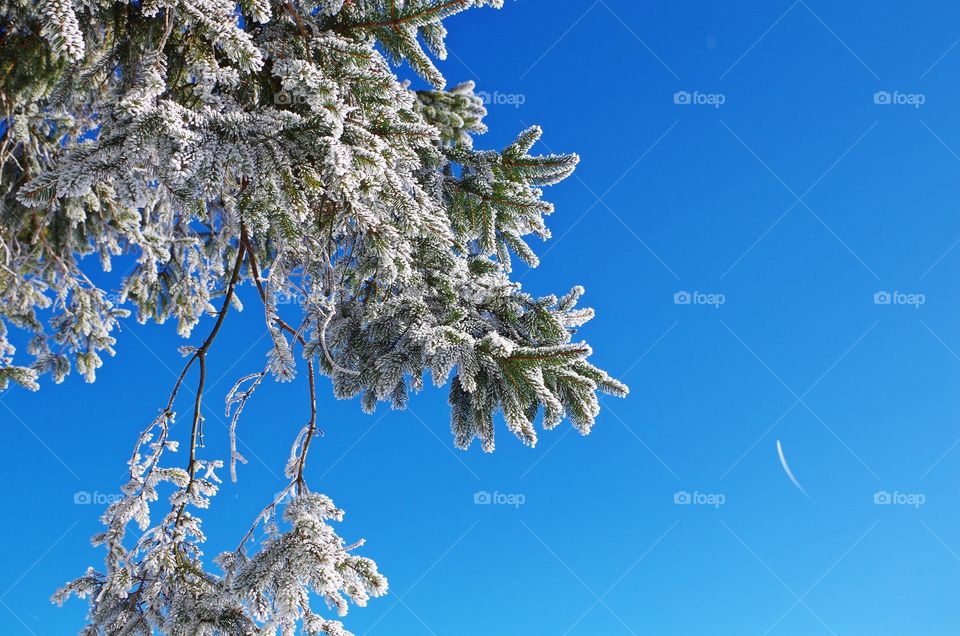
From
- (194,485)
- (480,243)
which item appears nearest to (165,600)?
(194,485)

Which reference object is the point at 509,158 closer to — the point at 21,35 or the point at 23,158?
the point at 21,35

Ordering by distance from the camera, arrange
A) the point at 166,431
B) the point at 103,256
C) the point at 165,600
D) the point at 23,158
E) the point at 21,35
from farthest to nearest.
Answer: the point at 103,256 < the point at 23,158 < the point at 21,35 < the point at 166,431 < the point at 165,600

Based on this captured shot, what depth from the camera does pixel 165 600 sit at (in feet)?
10.4

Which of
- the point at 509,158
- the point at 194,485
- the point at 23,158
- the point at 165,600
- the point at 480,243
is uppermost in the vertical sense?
the point at 23,158

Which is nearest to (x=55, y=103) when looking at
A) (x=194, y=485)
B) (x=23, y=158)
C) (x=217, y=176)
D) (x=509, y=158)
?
(x=217, y=176)

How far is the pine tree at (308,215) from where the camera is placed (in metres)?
2.62

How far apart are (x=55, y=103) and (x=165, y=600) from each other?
8.24 ft

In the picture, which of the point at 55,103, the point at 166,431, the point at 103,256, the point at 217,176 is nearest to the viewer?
Answer: the point at 217,176

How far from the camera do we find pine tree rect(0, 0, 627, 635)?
2625 millimetres

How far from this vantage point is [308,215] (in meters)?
3.00

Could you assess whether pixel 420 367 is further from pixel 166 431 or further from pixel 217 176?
pixel 166 431

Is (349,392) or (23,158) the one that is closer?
(349,392)

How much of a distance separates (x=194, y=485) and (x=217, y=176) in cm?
178

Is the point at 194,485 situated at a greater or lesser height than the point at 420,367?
lesser
